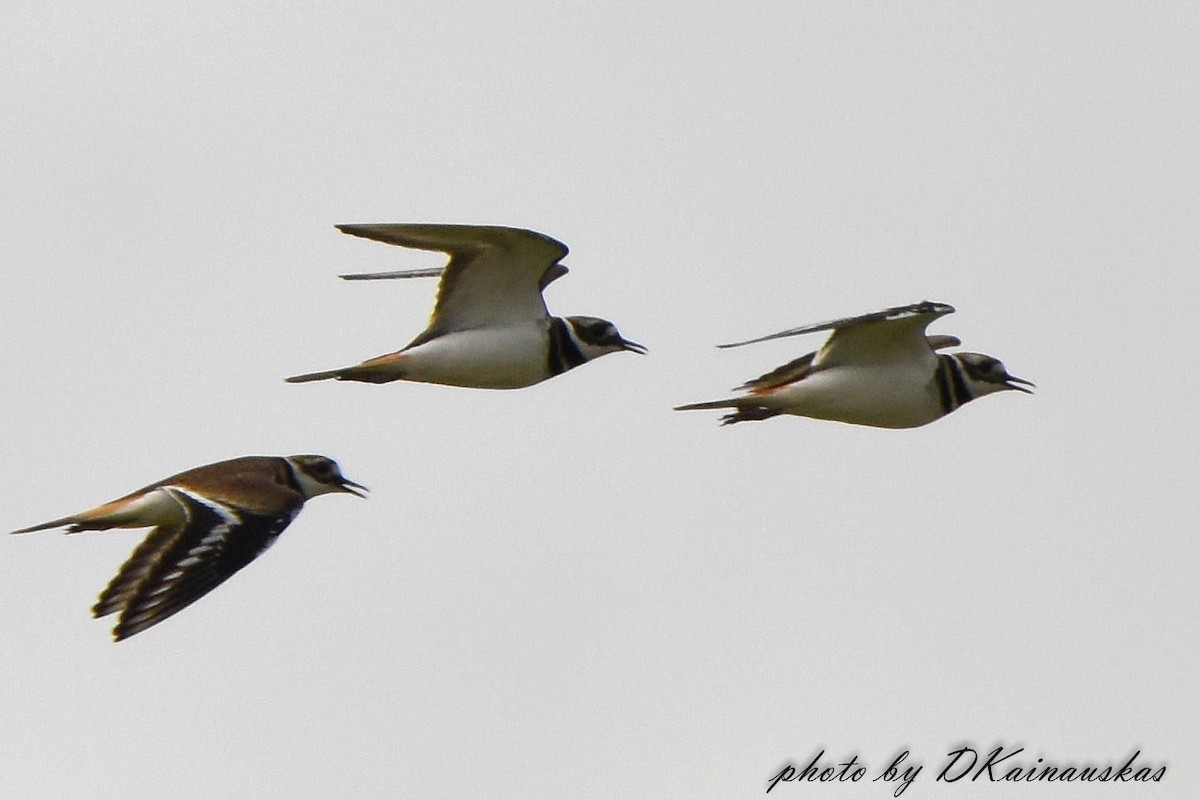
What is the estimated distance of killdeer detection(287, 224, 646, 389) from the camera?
15.9m

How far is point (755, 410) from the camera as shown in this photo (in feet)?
51.9

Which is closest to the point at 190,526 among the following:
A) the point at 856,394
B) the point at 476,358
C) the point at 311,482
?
the point at 311,482

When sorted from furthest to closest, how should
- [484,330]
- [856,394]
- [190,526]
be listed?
1. [484,330]
2. [856,394]
3. [190,526]

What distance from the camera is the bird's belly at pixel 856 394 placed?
15680mm

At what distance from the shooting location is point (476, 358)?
16.0m

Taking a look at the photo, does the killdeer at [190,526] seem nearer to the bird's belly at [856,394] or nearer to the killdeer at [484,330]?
the killdeer at [484,330]

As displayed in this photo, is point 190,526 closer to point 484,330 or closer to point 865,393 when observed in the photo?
point 484,330

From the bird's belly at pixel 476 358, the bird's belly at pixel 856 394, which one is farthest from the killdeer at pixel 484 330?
the bird's belly at pixel 856 394

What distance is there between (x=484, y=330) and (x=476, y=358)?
20 cm

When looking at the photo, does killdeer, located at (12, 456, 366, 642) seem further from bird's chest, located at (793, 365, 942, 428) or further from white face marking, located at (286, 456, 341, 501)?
bird's chest, located at (793, 365, 942, 428)

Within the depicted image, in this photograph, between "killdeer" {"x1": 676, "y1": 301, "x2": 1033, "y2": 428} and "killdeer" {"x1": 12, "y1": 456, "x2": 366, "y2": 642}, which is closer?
"killdeer" {"x1": 12, "y1": 456, "x2": 366, "y2": 642}

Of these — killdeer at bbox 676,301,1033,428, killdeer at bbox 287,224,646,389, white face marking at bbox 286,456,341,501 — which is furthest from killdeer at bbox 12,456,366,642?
killdeer at bbox 676,301,1033,428

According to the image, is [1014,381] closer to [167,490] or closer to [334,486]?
[334,486]

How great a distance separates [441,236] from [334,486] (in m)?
1.61
